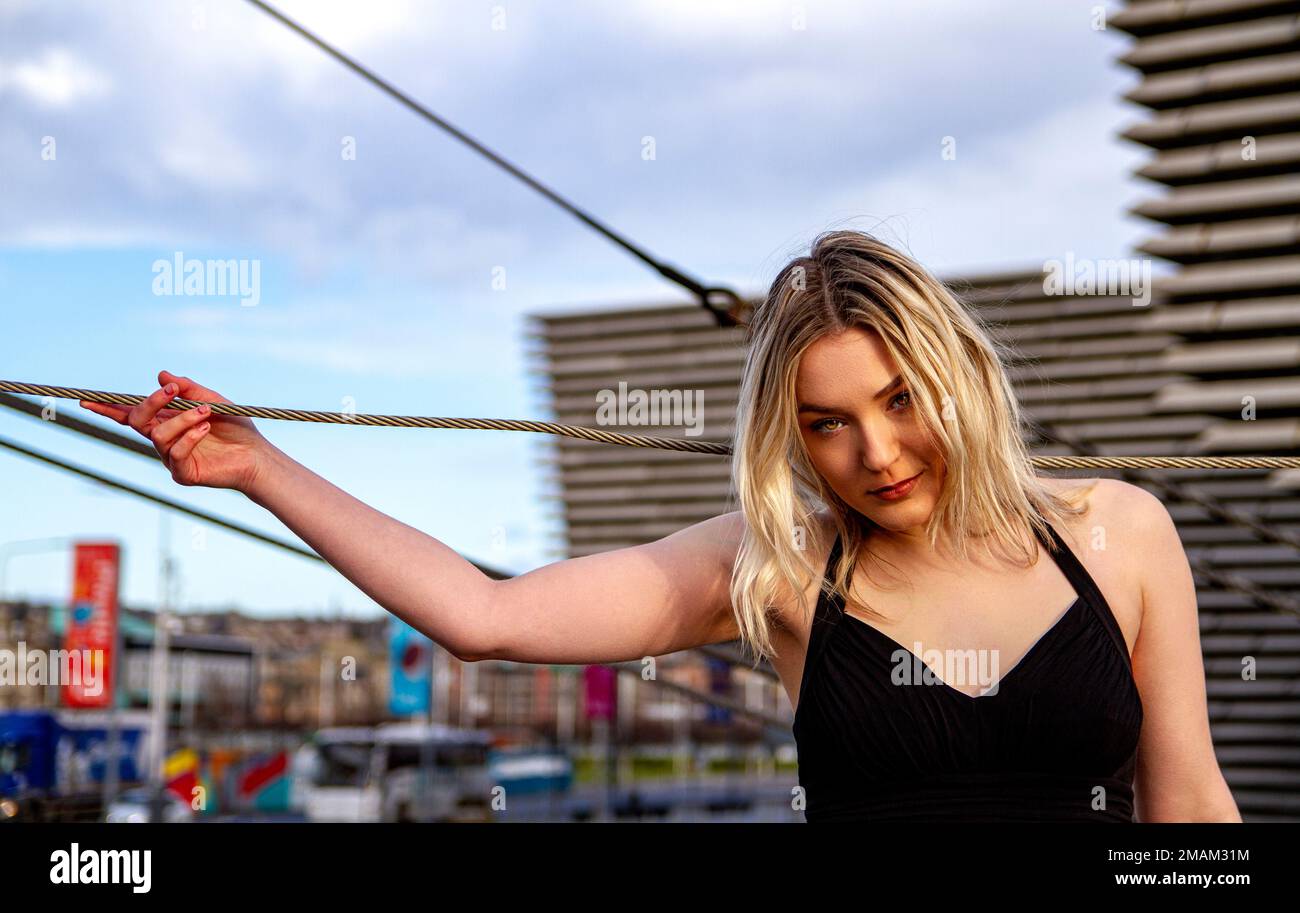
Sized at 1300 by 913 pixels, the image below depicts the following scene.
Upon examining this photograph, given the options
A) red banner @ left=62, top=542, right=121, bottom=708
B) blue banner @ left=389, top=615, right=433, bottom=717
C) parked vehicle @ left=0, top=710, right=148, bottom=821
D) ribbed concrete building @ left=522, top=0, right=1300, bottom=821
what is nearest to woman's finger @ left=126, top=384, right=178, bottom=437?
parked vehicle @ left=0, top=710, right=148, bottom=821

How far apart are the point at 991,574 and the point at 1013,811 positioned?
358mm

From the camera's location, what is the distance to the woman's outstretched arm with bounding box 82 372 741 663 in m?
1.83

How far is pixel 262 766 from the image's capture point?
28.8 metres

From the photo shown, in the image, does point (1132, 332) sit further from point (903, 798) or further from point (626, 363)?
point (903, 798)

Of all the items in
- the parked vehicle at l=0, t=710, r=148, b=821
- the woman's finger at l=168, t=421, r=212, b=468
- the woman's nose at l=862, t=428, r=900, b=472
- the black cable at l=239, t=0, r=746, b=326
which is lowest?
the parked vehicle at l=0, t=710, r=148, b=821

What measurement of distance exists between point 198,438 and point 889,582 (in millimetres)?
1016

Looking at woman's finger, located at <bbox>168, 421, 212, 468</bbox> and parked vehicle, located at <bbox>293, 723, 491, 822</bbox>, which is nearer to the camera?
woman's finger, located at <bbox>168, 421, 212, 468</bbox>

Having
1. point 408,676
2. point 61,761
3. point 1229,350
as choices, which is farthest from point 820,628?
point 408,676

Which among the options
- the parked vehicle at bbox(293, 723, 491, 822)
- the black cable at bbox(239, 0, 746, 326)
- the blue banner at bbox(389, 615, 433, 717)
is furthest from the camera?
the parked vehicle at bbox(293, 723, 491, 822)

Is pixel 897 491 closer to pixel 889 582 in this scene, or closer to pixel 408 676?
pixel 889 582

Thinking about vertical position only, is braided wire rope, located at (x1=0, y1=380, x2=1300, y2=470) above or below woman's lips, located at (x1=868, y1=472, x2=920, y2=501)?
above

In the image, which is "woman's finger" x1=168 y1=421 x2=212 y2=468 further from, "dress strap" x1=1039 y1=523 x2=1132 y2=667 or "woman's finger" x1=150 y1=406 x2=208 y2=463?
"dress strap" x1=1039 y1=523 x2=1132 y2=667

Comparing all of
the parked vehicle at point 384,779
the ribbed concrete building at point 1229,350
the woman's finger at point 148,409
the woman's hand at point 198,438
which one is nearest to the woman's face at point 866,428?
the woman's hand at point 198,438
